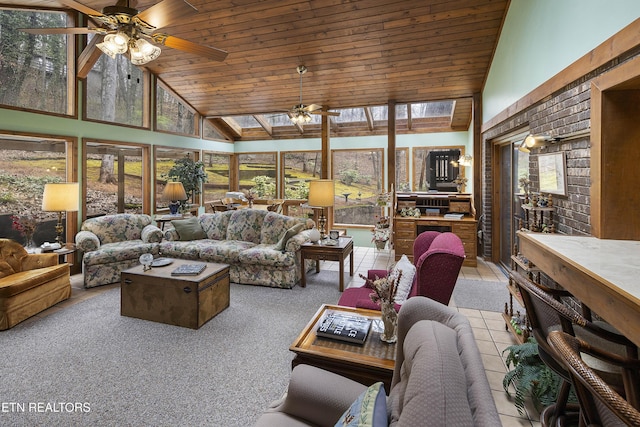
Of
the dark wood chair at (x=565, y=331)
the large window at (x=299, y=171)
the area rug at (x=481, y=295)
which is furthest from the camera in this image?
the large window at (x=299, y=171)

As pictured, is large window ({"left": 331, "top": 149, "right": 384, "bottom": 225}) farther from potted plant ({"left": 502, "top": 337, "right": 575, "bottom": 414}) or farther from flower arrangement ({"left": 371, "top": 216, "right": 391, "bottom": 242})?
potted plant ({"left": 502, "top": 337, "right": 575, "bottom": 414})

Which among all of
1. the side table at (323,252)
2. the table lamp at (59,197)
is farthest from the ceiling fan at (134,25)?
the side table at (323,252)

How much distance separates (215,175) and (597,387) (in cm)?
862

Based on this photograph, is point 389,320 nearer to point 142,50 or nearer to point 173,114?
point 142,50

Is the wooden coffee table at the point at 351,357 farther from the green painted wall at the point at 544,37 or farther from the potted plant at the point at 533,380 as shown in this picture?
the green painted wall at the point at 544,37

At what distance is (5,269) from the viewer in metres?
3.46

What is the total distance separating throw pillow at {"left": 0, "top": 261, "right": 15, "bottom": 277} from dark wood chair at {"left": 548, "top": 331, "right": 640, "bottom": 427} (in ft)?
15.7

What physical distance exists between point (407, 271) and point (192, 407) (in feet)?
5.83

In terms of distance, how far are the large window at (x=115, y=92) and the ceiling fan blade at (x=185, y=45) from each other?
3.15 m

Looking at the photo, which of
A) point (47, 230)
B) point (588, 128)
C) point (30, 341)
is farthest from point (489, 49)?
point (47, 230)

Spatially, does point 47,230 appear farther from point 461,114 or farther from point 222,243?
point 461,114

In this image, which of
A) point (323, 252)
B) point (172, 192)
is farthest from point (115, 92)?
point (323, 252)

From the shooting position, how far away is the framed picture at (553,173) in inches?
111

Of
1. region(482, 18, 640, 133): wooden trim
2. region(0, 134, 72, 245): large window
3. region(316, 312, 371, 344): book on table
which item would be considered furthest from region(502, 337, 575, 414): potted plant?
region(0, 134, 72, 245): large window
